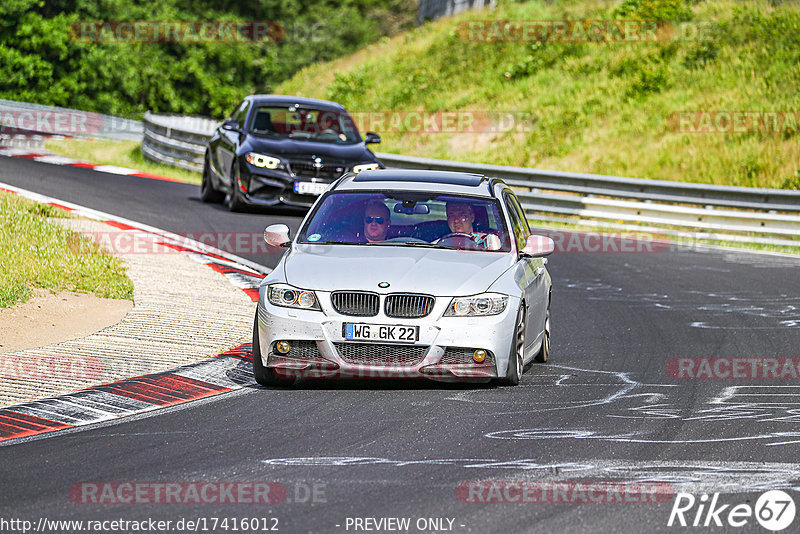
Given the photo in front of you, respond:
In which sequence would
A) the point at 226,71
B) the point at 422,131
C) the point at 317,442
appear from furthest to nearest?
the point at 226,71 < the point at 422,131 < the point at 317,442

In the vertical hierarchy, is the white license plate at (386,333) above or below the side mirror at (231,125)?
below

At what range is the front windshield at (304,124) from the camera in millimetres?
20441

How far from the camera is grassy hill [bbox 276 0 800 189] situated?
3184cm

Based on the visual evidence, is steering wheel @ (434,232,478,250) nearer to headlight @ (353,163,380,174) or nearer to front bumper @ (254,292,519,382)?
front bumper @ (254,292,519,382)

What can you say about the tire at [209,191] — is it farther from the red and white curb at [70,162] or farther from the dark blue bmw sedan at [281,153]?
the red and white curb at [70,162]

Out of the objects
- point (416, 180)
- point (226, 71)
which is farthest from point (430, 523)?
point (226, 71)

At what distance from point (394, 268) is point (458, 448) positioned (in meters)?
2.14

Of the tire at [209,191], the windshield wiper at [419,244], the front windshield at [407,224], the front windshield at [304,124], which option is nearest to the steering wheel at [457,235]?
the front windshield at [407,224]

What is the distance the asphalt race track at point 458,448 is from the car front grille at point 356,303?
57 centimetres

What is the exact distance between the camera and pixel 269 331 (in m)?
8.87

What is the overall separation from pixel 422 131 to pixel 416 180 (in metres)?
29.6

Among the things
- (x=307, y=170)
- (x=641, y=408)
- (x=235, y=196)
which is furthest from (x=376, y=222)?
(x=235, y=196)

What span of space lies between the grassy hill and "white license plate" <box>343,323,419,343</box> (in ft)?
68.8

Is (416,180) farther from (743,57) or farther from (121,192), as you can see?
(743,57)
